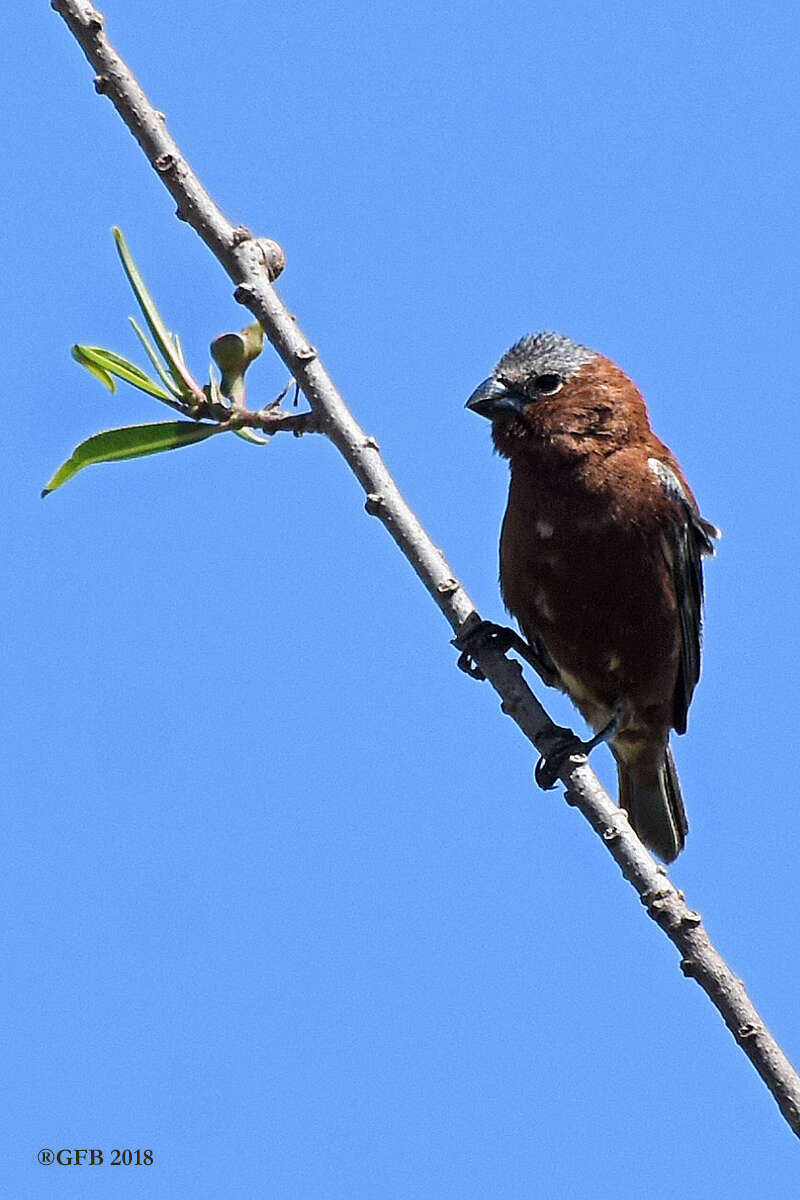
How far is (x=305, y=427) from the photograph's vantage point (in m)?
3.46

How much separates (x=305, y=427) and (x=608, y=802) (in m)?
1.17

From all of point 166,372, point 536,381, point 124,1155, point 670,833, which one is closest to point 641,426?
point 536,381

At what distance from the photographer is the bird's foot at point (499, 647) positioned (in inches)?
157

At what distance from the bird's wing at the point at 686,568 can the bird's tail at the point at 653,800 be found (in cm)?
27

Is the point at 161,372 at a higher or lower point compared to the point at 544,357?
lower

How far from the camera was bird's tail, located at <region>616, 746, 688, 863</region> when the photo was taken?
644 cm

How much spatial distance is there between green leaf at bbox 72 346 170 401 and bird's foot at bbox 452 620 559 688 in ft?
3.30

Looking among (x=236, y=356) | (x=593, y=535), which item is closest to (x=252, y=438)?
(x=236, y=356)

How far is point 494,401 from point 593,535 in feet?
2.16

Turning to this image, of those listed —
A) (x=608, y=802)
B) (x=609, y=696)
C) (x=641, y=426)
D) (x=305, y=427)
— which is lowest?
(x=608, y=802)

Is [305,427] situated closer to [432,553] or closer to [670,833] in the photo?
[432,553]

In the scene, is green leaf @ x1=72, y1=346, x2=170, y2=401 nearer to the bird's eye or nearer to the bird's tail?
the bird's eye

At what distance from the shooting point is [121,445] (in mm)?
3369

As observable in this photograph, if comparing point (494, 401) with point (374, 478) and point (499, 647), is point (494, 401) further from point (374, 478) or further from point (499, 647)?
point (374, 478)
